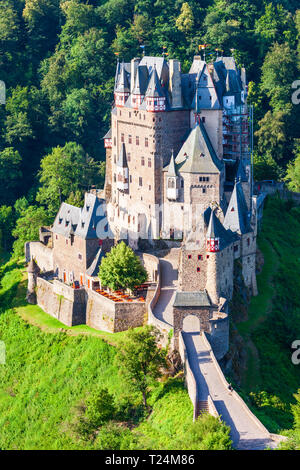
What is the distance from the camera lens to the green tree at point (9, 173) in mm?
119500

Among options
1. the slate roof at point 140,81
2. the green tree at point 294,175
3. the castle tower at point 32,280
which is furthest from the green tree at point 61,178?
the slate roof at point 140,81

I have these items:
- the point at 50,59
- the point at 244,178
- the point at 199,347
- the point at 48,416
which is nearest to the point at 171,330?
the point at 199,347

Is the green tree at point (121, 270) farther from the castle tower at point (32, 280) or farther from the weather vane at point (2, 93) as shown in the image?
the weather vane at point (2, 93)

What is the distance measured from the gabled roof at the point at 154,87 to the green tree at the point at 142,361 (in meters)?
23.4

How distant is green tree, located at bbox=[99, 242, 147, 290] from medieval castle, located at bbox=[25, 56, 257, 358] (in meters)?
1.26

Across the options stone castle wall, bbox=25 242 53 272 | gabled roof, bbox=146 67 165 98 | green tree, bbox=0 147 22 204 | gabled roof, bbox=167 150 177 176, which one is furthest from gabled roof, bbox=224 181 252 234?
green tree, bbox=0 147 22 204

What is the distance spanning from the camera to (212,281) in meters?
75.6

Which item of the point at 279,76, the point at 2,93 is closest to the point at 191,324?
the point at 2,93

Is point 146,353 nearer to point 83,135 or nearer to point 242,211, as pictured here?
point 242,211

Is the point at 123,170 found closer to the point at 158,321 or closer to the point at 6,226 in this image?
the point at 158,321

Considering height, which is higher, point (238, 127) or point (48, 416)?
point (238, 127)
